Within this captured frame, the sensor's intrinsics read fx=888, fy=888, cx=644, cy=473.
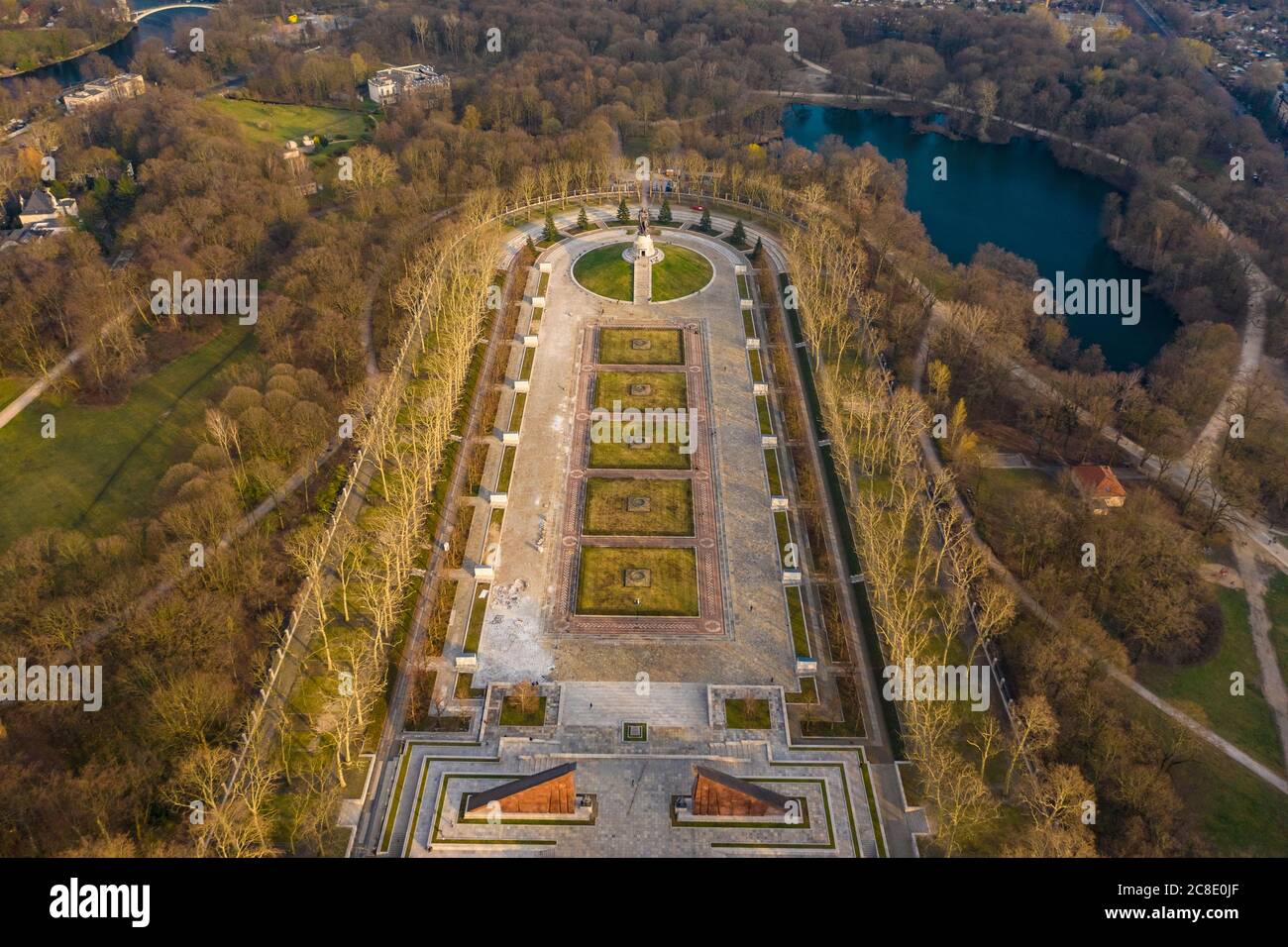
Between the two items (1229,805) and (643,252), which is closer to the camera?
(1229,805)

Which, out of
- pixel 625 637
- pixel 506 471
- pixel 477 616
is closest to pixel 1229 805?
pixel 625 637

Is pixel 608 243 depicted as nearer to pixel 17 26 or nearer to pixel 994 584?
pixel 994 584

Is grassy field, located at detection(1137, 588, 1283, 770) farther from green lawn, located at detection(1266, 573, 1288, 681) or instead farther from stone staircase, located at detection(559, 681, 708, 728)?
stone staircase, located at detection(559, 681, 708, 728)

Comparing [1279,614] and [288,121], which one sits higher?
[288,121]

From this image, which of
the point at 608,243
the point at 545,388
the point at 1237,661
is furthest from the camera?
the point at 608,243

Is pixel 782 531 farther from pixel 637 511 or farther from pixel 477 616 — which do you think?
pixel 477 616

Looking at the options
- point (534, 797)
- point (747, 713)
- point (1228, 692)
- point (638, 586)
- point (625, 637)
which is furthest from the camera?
point (638, 586)

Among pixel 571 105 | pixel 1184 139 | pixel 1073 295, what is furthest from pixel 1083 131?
pixel 571 105
